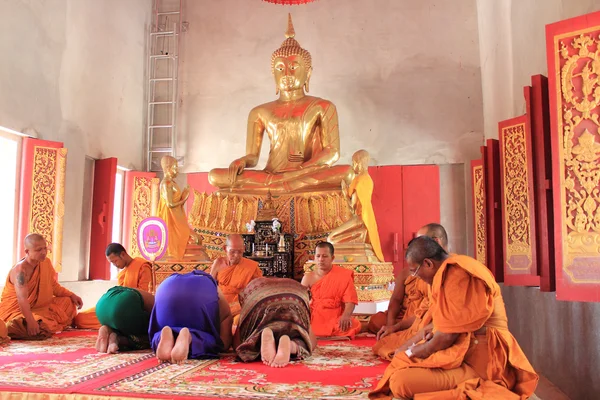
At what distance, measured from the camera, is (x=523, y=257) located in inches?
211

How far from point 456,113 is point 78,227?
5.36 meters

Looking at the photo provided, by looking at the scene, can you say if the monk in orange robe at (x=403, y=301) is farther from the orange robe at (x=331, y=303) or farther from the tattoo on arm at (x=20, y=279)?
the tattoo on arm at (x=20, y=279)

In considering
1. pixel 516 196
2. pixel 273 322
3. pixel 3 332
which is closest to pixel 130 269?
pixel 3 332

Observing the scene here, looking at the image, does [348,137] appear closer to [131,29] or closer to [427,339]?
[131,29]

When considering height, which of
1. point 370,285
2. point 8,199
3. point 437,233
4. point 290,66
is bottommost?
point 370,285

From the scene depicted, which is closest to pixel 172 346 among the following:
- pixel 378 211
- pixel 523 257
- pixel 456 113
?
pixel 523 257

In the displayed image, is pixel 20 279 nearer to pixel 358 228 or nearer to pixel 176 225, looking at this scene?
pixel 176 225

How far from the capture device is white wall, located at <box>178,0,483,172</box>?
28.2 feet

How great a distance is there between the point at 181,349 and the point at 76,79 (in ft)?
16.9

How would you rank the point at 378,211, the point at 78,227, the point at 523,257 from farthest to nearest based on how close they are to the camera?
the point at 378,211 < the point at 78,227 < the point at 523,257

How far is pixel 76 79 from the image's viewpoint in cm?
750

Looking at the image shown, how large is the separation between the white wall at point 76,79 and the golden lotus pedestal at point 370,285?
11.2 feet

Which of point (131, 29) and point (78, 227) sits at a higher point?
point (131, 29)

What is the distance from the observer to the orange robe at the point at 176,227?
267 inches
